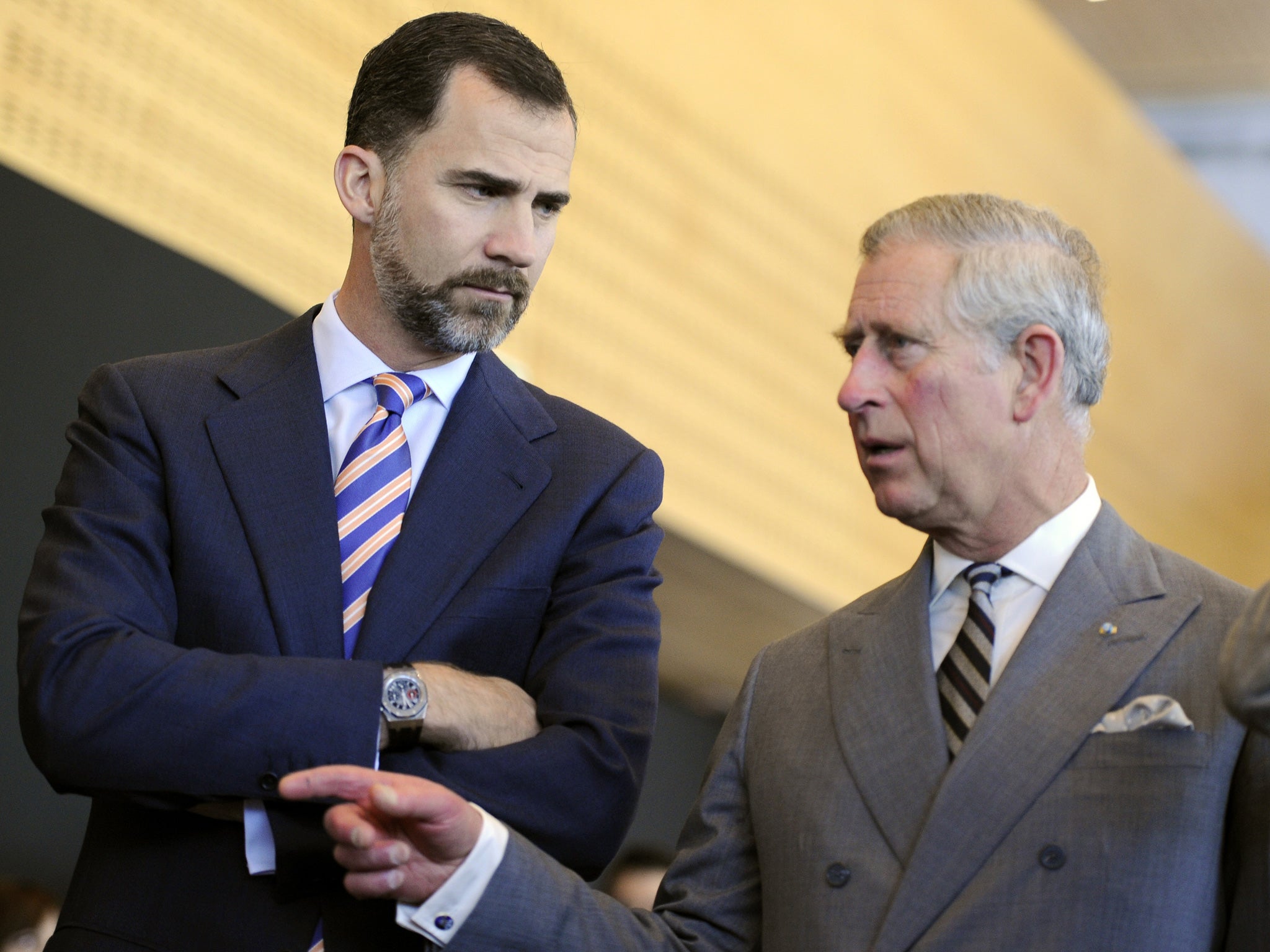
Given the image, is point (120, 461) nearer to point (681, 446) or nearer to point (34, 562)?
point (34, 562)

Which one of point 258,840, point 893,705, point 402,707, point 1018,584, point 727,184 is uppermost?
point 727,184

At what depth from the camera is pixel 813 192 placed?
24.7 ft

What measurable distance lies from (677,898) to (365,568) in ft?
2.10

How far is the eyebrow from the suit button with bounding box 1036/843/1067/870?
42.8 inches

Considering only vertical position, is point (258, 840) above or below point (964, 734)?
below

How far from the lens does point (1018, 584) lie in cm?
214

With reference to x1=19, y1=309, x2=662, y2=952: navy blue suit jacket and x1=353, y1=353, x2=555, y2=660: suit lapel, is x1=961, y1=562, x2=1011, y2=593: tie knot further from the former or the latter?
x1=353, y1=353, x2=555, y2=660: suit lapel

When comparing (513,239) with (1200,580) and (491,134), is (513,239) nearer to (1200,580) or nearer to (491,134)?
(491,134)

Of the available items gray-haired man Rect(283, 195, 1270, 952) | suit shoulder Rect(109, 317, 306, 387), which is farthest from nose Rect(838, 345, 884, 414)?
suit shoulder Rect(109, 317, 306, 387)

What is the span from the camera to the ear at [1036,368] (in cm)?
217

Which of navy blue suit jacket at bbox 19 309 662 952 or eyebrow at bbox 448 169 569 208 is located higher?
eyebrow at bbox 448 169 569 208

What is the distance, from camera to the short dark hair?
229 cm

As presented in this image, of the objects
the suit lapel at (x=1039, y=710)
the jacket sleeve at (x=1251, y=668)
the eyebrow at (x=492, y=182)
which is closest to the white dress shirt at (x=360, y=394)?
the eyebrow at (x=492, y=182)

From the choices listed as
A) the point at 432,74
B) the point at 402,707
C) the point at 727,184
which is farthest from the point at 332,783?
the point at 727,184
